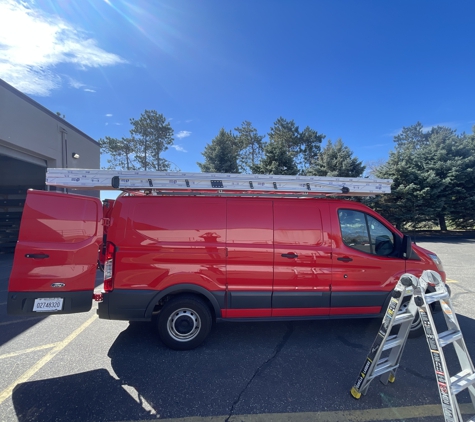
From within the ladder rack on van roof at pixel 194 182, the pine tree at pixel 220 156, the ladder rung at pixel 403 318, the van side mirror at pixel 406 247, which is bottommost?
the ladder rung at pixel 403 318

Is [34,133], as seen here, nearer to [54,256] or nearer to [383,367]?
[54,256]

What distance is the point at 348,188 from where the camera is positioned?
3605mm

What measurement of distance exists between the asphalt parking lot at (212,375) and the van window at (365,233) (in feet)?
4.28

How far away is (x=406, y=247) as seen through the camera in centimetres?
357

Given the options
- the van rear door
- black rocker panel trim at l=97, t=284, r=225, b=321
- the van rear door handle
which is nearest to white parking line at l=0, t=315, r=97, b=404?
the van rear door

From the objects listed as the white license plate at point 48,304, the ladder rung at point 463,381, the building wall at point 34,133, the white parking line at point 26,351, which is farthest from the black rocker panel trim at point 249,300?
the building wall at point 34,133

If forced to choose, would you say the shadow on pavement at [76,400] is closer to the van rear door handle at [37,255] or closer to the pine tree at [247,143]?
the van rear door handle at [37,255]

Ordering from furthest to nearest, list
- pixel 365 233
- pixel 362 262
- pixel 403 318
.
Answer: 1. pixel 365 233
2. pixel 362 262
3. pixel 403 318

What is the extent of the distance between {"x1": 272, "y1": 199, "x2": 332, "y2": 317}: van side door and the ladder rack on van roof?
0.33 metres

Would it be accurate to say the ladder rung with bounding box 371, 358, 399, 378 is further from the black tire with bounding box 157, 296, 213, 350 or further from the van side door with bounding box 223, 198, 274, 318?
the black tire with bounding box 157, 296, 213, 350

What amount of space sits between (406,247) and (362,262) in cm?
64

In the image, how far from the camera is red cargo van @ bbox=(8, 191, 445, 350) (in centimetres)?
312

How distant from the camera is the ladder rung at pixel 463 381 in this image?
1.92 metres

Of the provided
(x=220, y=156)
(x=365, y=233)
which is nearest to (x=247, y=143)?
(x=220, y=156)
